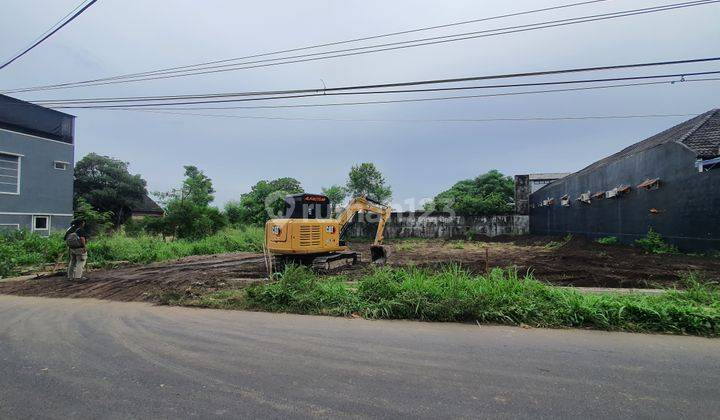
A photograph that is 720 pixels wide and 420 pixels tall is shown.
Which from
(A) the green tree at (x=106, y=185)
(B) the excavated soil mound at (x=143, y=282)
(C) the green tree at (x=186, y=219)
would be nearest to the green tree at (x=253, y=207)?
(C) the green tree at (x=186, y=219)

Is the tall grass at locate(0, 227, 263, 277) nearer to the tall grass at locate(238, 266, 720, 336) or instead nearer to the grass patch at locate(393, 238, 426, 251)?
the grass patch at locate(393, 238, 426, 251)

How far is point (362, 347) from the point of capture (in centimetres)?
511

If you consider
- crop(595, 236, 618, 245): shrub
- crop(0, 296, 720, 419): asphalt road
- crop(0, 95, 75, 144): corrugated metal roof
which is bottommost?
crop(0, 296, 720, 419): asphalt road

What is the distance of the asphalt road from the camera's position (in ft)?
11.1

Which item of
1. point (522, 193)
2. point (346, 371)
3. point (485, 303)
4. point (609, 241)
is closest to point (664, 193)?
point (609, 241)

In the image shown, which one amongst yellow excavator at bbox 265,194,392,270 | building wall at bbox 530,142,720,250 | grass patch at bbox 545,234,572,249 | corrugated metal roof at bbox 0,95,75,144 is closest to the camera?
yellow excavator at bbox 265,194,392,270

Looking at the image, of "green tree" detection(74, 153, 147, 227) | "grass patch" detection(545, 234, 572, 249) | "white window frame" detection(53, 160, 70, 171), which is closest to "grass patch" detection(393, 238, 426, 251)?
"grass patch" detection(545, 234, 572, 249)

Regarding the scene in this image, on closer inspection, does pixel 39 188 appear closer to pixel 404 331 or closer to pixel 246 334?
pixel 246 334

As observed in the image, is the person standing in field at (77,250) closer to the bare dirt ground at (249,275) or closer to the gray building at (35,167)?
the bare dirt ground at (249,275)

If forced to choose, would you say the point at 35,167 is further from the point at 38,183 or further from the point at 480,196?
the point at 480,196

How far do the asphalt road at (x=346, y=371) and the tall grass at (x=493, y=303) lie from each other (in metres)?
0.35

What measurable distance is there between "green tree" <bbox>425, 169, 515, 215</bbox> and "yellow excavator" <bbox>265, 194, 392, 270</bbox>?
67.1 feet

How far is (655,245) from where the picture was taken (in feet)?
49.8

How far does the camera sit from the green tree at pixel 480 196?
31.8 meters
